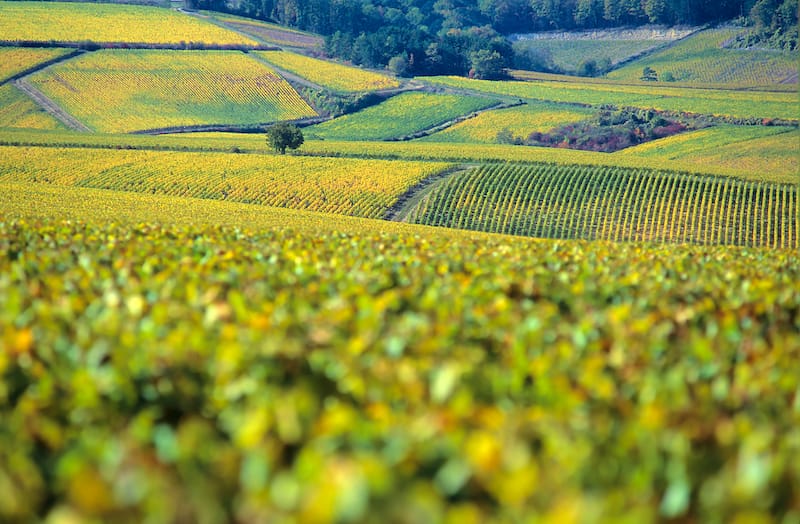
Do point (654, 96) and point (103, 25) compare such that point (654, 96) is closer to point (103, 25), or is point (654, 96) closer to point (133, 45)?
point (133, 45)

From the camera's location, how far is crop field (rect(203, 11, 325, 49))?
457ft

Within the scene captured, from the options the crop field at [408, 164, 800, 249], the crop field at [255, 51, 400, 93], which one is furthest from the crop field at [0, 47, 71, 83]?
the crop field at [408, 164, 800, 249]

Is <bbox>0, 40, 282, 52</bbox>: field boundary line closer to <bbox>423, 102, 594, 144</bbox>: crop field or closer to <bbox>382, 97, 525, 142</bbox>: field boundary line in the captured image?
<bbox>382, 97, 525, 142</bbox>: field boundary line

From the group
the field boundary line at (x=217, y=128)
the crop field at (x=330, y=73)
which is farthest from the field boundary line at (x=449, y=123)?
the crop field at (x=330, y=73)

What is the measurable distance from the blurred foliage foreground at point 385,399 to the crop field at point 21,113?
85.0 meters

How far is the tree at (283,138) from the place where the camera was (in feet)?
244

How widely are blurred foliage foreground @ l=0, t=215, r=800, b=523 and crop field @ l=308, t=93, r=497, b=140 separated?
88.2m

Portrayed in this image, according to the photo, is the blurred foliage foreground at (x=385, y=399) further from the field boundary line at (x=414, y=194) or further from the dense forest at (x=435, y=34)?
the dense forest at (x=435, y=34)

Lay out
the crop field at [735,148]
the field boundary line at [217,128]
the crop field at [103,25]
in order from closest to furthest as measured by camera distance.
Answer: the crop field at [735,148]
the field boundary line at [217,128]
the crop field at [103,25]

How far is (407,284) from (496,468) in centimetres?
640

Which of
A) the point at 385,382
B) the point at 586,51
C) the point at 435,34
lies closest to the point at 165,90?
the point at 435,34

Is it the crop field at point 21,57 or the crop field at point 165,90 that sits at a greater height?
the crop field at point 21,57

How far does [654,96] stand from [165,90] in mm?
59699

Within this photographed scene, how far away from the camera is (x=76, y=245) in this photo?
14.2 metres
